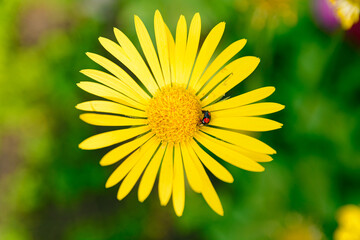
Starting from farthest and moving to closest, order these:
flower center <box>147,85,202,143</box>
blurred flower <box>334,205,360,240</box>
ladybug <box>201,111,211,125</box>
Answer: blurred flower <box>334,205,360,240</box>
flower center <box>147,85,202,143</box>
ladybug <box>201,111,211,125</box>

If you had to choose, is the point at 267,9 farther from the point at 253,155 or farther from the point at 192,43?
the point at 253,155

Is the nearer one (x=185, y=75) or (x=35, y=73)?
(x=185, y=75)

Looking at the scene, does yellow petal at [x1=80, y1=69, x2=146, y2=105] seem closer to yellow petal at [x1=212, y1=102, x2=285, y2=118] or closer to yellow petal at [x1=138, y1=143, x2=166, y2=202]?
yellow petal at [x1=138, y1=143, x2=166, y2=202]

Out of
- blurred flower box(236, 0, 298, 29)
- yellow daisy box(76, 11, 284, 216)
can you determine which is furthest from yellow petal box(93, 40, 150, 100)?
blurred flower box(236, 0, 298, 29)

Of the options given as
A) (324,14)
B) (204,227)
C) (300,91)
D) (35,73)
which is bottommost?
(204,227)

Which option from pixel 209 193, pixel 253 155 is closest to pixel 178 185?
pixel 209 193

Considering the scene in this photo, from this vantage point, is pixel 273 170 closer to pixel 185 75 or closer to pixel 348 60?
pixel 348 60

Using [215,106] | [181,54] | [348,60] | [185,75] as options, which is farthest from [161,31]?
[348,60]
